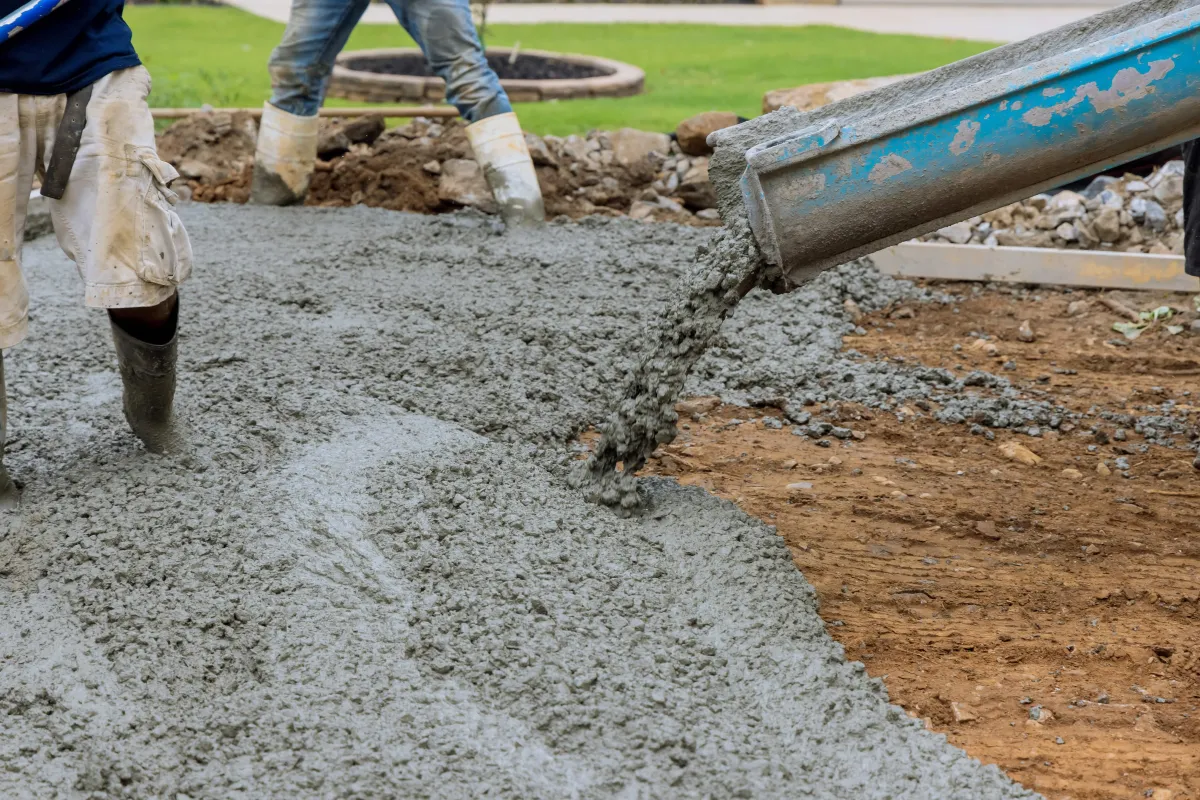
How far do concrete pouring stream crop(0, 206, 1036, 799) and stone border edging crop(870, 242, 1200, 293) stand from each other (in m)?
1.86

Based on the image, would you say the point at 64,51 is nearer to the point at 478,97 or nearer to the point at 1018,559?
the point at 1018,559

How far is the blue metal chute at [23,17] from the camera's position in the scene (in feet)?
7.91

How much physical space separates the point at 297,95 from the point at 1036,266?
3363 mm

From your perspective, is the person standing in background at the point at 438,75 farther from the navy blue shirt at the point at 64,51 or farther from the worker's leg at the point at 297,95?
the navy blue shirt at the point at 64,51

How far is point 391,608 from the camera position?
2.43 m

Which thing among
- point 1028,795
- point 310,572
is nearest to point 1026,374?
point 1028,795

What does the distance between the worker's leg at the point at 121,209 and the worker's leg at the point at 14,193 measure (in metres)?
0.06

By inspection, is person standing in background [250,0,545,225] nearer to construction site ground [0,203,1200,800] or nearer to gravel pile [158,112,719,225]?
gravel pile [158,112,719,225]

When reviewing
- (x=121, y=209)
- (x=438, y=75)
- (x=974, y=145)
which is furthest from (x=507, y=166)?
(x=974, y=145)

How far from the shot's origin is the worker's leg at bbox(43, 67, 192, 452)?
262 centimetres

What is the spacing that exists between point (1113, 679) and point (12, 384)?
314 cm

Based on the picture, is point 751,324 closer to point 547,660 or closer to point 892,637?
point 892,637

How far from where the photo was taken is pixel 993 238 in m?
5.40

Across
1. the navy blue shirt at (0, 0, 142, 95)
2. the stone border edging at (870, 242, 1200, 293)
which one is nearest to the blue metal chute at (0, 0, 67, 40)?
the navy blue shirt at (0, 0, 142, 95)
